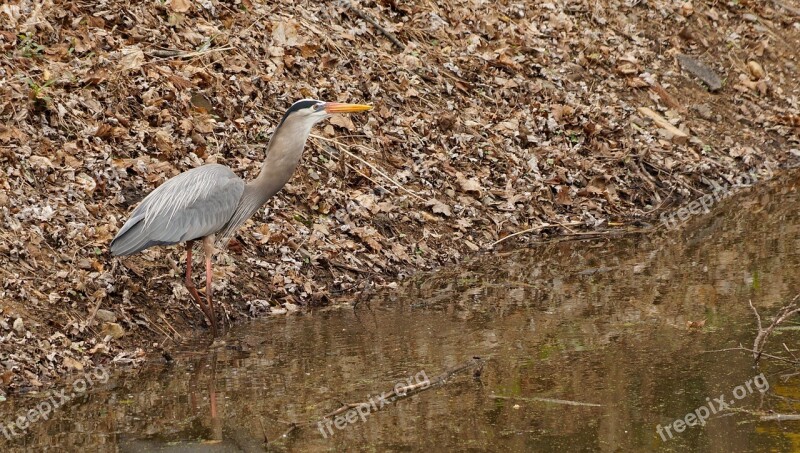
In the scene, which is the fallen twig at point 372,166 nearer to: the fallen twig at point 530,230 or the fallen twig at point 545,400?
the fallen twig at point 530,230

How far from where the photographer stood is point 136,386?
6988 mm

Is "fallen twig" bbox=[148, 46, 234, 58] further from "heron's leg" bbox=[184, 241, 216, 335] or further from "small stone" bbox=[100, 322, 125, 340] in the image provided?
"small stone" bbox=[100, 322, 125, 340]

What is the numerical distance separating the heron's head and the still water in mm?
1500

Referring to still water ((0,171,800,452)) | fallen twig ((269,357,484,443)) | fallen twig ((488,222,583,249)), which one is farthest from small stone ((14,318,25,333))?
fallen twig ((488,222,583,249))

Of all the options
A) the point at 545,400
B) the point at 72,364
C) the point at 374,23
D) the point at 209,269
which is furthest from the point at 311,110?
the point at 374,23

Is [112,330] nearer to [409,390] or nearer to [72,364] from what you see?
[72,364]

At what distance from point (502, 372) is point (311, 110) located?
106 inches

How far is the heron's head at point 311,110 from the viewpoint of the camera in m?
8.23

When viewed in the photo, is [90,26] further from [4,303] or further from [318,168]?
[4,303]

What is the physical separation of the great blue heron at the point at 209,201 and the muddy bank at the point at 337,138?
18.3 inches

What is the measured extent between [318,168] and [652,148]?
13.0ft

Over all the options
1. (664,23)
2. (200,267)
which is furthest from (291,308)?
(664,23)

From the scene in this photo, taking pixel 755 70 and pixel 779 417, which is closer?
pixel 779 417

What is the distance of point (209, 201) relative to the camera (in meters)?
Result: 7.99
